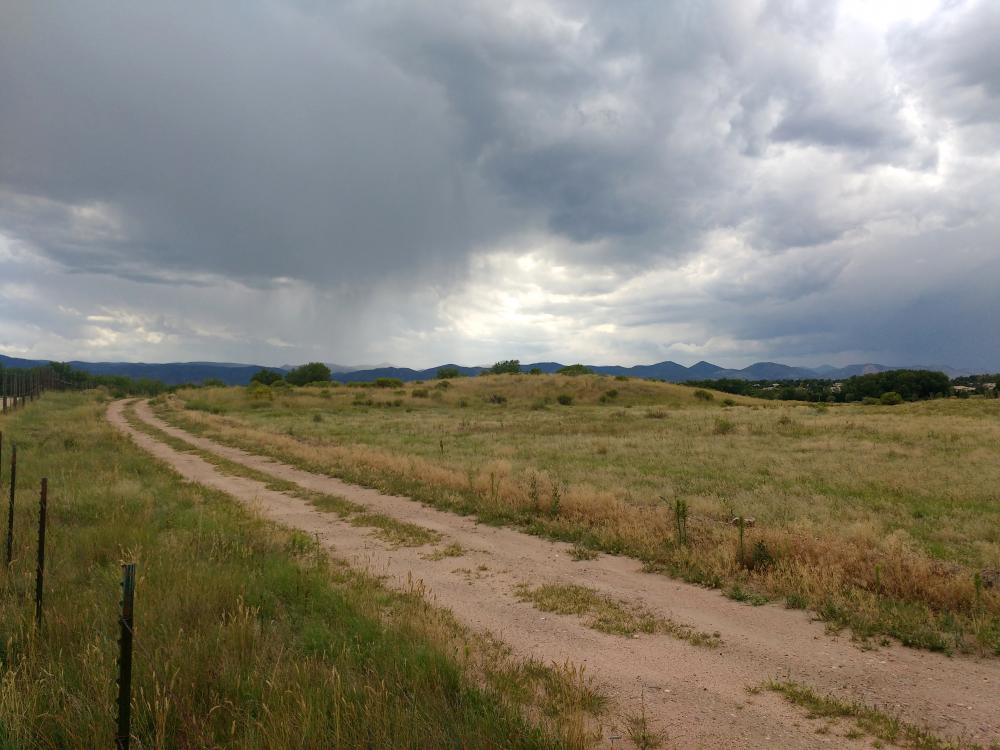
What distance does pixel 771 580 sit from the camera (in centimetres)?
826

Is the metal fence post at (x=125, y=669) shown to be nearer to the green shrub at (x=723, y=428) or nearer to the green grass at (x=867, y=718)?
the green grass at (x=867, y=718)

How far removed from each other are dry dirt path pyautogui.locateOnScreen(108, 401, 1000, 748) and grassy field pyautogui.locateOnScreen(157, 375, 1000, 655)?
0.66 meters

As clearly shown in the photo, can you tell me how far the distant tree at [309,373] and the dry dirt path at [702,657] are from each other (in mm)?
134106

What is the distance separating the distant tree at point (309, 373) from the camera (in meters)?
137

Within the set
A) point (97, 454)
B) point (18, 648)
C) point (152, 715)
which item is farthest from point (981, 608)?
point (97, 454)

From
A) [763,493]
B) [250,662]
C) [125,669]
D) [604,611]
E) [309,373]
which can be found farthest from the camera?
[309,373]

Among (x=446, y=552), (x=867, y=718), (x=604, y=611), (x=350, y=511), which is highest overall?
(x=867, y=718)

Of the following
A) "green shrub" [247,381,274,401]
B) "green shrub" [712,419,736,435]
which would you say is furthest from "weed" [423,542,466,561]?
"green shrub" [247,381,274,401]

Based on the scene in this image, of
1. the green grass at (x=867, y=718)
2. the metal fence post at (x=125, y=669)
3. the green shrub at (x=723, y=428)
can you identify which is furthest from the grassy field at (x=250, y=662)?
the green shrub at (x=723, y=428)

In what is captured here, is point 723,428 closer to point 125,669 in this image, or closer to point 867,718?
point 867,718

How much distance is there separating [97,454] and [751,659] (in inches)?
875

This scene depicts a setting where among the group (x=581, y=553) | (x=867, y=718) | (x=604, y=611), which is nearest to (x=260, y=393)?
(x=581, y=553)

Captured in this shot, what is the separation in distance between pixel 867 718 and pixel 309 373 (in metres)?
144

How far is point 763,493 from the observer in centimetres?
1612
